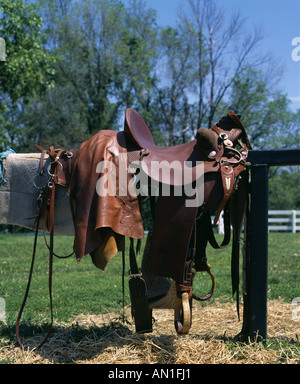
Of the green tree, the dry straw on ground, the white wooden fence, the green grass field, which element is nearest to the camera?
the dry straw on ground

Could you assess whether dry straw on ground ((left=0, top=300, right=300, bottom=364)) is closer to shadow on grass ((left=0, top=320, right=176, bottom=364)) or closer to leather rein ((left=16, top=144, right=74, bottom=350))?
shadow on grass ((left=0, top=320, right=176, bottom=364))

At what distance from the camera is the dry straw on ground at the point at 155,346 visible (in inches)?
101

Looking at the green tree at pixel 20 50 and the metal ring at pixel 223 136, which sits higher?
the green tree at pixel 20 50

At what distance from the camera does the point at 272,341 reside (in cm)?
278

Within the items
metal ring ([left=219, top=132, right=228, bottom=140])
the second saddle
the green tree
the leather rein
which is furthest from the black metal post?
the green tree

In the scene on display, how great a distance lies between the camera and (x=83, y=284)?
509 centimetres

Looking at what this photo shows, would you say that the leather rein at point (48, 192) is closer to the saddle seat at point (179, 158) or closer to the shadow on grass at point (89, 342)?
the shadow on grass at point (89, 342)

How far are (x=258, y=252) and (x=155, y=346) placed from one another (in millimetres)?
1008

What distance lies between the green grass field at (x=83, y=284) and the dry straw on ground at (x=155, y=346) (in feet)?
2.15

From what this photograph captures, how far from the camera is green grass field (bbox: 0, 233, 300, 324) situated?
4.00 meters

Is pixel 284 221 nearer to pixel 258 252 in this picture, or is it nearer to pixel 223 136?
pixel 258 252

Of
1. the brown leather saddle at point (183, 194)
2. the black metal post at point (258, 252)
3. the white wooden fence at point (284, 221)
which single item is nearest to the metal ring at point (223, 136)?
the brown leather saddle at point (183, 194)

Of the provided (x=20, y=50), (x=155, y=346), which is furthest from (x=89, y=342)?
(x=20, y=50)

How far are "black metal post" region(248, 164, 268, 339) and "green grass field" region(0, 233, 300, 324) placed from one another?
164 centimetres
